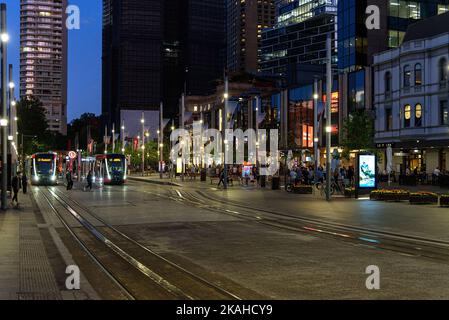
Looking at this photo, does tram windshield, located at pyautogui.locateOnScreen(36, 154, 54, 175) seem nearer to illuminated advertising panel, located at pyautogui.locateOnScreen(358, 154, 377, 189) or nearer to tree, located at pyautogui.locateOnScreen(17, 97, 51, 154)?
illuminated advertising panel, located at pyautogui.locateOnScreen(358, 154, 377, 189)

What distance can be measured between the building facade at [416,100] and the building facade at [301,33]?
101m

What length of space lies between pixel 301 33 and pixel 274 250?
6807 inches

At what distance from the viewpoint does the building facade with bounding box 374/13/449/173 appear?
5253 cm

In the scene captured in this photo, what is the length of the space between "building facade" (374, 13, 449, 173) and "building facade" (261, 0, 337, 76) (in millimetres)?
101347

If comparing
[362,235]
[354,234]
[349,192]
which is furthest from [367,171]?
[362,235]

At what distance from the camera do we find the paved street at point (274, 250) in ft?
32.1

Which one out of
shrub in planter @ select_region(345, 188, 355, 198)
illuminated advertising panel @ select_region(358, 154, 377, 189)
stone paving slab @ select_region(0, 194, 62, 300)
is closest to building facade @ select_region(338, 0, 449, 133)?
shrub in planter @ select_region(345, 188, 355, 198)

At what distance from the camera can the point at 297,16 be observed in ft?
605

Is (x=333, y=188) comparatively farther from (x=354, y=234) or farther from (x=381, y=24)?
(x=381, y=24)

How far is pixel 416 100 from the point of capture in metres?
54.8

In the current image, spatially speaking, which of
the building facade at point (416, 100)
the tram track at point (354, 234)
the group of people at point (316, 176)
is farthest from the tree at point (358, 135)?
the tram track at point (354, 234)

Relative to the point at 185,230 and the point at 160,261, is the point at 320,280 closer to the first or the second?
the point at 160,261

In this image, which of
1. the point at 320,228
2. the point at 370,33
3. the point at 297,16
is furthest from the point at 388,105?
the point at 297,16
